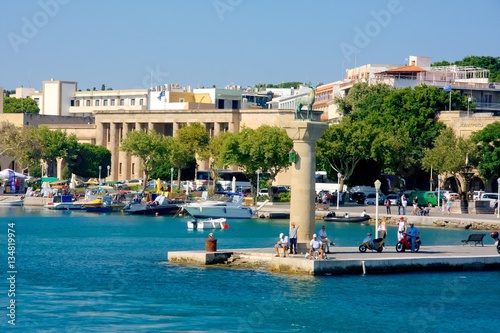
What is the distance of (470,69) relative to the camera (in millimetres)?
132500

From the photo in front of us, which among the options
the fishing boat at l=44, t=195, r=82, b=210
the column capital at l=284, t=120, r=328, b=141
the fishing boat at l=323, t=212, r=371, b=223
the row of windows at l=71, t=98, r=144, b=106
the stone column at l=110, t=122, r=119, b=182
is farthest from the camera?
the row of windows at l=71, t=98, r=144, b=106

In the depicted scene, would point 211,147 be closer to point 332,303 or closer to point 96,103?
point 96,103

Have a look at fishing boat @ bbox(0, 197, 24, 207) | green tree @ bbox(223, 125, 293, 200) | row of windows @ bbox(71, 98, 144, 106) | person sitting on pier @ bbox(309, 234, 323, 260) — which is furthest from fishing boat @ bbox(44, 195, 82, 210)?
person sitting on pier @ bbox(309, 234, 323, 260)

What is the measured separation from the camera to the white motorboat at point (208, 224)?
7262 cm

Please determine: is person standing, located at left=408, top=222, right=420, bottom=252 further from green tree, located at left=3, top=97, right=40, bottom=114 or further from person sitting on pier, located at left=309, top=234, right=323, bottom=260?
green tree, located at left=3, top=97, right=40, bottom=114

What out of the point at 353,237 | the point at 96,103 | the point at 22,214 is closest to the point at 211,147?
the point at 22,214

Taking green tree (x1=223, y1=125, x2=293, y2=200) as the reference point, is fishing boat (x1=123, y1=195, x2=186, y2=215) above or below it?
below

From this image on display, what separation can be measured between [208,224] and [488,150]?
27833mm

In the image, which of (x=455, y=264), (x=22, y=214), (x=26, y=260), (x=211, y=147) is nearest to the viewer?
(x=455, y=264)

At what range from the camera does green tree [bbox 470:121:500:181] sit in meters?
87.9

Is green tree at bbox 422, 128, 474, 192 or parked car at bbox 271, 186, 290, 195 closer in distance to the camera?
green tree at bbox 422, 128, 474, 192

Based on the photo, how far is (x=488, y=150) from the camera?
8969 cm

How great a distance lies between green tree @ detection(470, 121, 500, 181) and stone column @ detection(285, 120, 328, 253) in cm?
4710

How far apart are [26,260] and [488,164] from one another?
48.4 metres
